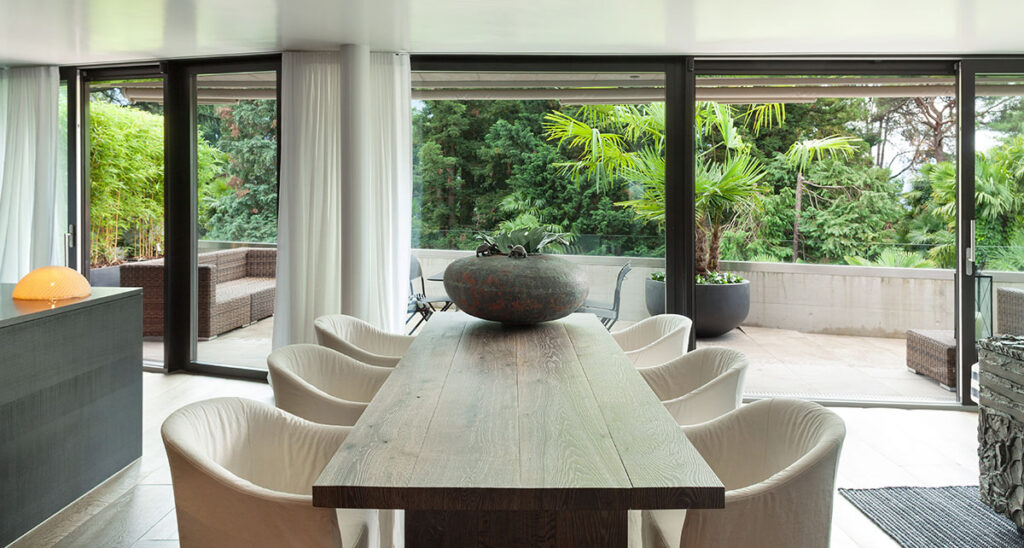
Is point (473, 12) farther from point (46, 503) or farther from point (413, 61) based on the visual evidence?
point (46, 503)

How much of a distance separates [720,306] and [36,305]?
4595 millimetres

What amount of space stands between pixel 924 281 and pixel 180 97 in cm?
647

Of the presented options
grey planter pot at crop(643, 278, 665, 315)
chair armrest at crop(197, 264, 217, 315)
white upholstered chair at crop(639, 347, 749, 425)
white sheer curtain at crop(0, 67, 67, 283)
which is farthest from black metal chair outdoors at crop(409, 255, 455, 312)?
white sheer curtain at crop(0, 67, 67, 283)

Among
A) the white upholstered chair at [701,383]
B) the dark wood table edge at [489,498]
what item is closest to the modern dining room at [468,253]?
the white upholstered chair at [701,383]

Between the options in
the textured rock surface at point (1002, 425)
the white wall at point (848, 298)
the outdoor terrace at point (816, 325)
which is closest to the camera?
the textured rock surface at point (1002, 425)

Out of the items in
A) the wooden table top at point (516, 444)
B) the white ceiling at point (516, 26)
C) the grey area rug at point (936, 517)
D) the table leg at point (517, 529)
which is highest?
the white ceiling at point (516, 26)

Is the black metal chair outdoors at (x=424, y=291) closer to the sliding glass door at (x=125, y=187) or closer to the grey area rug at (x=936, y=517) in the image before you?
the sliding glass door at (x=125, y=187)

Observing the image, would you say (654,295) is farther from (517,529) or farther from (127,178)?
(127,178)

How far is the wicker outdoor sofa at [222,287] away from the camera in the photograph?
5.09 meters

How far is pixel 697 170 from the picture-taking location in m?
5.03

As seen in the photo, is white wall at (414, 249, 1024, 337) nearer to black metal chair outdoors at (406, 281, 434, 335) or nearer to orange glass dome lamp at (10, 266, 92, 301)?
black metal chair outdoors at (406, 281, 434, 335)

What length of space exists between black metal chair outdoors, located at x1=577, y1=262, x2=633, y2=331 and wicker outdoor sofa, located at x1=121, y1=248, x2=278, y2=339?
223 cm

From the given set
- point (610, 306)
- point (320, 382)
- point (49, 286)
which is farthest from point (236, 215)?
point (320, 382)

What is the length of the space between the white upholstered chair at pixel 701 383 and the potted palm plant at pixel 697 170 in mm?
2253
